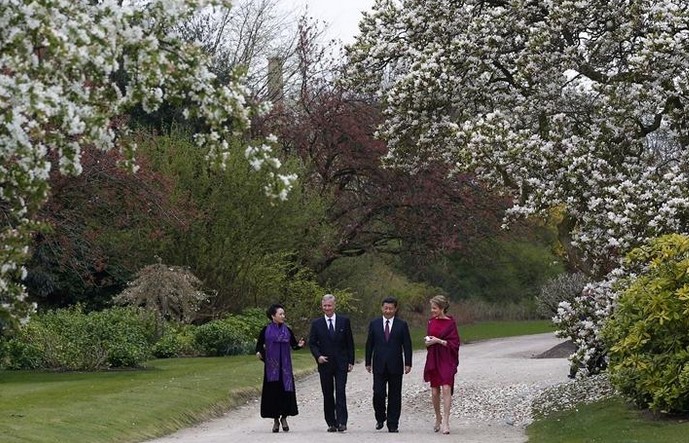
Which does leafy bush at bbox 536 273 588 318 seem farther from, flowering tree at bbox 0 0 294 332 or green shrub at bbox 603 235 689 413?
flowering tree at bbox 0 0 294 332

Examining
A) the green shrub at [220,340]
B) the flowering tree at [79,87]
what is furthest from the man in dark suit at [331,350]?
the green shrub at [220,340]

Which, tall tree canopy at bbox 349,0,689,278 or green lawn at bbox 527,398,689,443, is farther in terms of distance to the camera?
tall tree canopy at bbox 349,0,689,278

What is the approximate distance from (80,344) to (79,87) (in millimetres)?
17995

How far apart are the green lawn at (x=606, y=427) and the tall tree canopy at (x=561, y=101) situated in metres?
2.28

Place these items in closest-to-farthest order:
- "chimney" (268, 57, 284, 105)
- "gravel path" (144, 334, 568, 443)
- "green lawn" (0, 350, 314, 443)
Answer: "green lawn" (0, 350, 314, 443) → "gravel path" (144, 334, 568, 443) → "chimney" (268, 57, 284, 105)

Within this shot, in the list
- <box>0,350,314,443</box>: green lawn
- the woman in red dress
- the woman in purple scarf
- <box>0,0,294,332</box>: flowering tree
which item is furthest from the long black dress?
<box>0,0,294,332</box>: flowering tree

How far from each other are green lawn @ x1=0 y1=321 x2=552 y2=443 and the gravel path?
Answer: 452 mm

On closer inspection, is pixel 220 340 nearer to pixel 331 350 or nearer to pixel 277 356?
pixel 277 356

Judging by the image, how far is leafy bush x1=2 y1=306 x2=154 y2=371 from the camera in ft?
85.8

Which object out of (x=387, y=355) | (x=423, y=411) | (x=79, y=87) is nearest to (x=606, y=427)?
(x=387, y=355)

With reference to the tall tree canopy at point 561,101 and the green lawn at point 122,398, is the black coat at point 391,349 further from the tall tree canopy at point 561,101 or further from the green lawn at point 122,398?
the green lawn at point 122,398

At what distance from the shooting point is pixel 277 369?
1844 cm

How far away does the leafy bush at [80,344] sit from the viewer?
2614cm

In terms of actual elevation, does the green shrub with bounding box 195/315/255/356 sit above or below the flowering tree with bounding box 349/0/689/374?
below
